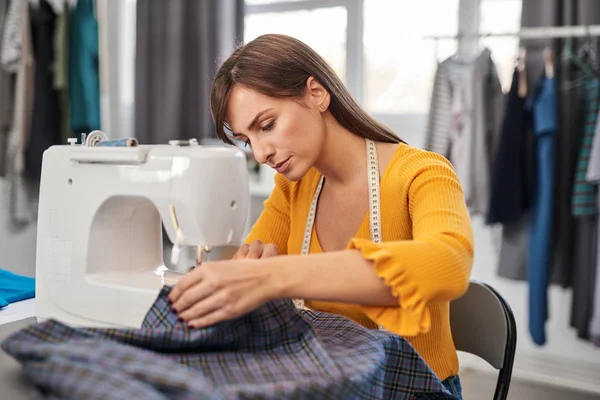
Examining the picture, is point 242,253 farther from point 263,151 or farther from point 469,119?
point 469,119

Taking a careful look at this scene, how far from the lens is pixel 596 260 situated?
2.56 meters

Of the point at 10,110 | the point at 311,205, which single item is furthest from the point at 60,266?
the point at 10,110

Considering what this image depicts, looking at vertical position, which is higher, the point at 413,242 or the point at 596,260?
the point at 413,242

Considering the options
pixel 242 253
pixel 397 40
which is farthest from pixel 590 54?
pixel 242 253

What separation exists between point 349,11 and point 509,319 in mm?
2410

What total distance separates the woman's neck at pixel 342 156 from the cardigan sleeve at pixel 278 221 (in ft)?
0.47

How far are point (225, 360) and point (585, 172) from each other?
2129 millimetres

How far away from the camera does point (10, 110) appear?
11.2 ft

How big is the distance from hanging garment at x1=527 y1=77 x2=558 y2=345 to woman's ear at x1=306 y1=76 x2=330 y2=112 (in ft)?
5.15

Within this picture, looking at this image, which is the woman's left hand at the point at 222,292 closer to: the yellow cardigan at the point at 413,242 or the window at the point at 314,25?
the yellow cardigan at the point at 413,242

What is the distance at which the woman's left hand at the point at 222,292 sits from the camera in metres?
0.85

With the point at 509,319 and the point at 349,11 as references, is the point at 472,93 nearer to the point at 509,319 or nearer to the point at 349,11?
the point at 349,11

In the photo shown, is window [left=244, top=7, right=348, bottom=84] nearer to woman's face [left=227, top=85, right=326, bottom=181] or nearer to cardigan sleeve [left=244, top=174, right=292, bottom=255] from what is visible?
cardigan sleeve [left=244, top=174, right=292, bottom=255]

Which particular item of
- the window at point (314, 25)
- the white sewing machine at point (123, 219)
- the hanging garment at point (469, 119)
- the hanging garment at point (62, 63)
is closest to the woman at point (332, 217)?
the white sewing machine at point (123, 219)
